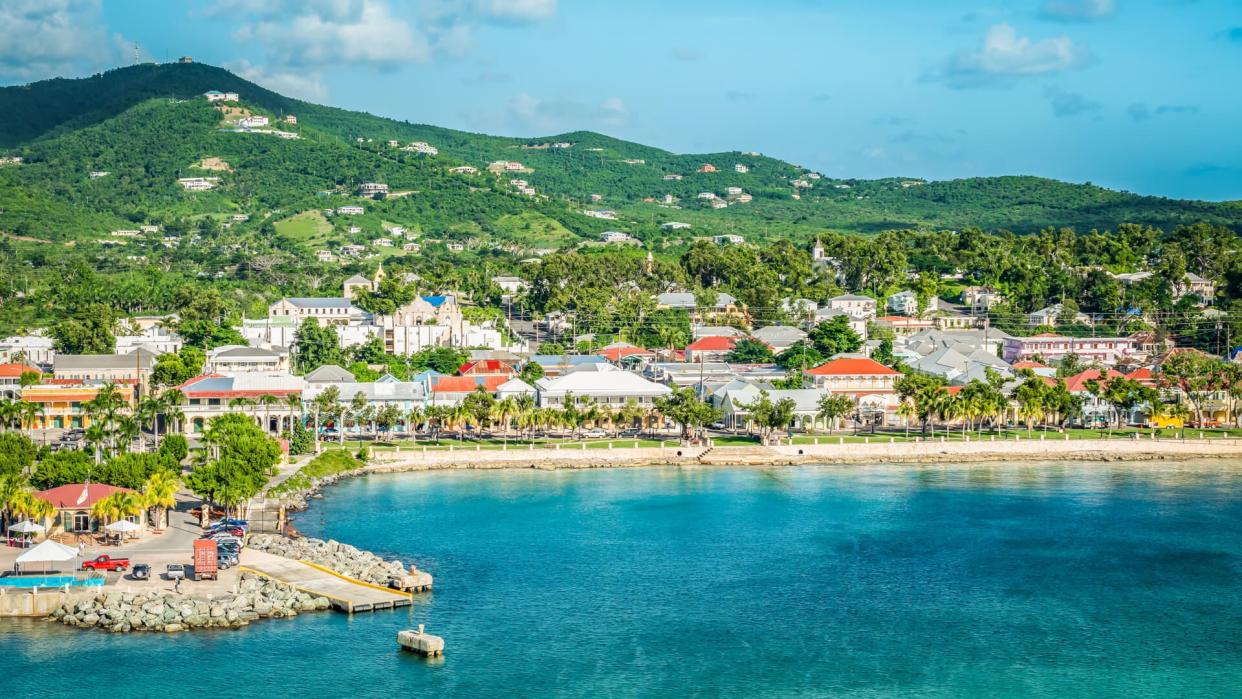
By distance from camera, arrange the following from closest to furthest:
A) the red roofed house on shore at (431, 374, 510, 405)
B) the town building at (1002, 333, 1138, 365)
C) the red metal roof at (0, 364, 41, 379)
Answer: the red roofed house on shore at (431, 374, 510, 405) → the red metal roof at (0, 364, 41, 379) → the town building at (1002, 333, 1138, 365)

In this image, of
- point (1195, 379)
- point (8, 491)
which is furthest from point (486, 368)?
point (8, 491)

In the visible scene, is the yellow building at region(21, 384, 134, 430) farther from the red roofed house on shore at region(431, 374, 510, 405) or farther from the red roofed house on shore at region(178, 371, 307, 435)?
the red roofed house on shore at region(431, 374, 510, 405)

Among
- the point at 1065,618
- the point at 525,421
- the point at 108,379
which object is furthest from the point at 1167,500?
the point at 108,379

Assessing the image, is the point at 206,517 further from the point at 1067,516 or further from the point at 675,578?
the point at 1067,516

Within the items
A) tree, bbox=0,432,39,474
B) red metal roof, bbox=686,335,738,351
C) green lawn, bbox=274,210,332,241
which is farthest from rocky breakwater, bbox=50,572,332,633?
green lawn, bbox=274,210,332,241

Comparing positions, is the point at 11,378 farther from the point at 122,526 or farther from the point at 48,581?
the point at 48,581

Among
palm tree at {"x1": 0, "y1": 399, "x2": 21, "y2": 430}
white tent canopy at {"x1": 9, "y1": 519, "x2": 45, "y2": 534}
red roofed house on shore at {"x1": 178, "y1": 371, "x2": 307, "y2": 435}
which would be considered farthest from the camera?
red roofed house on shore at {"x1": 178, "y1": 371, "x2": 307, "y2": 435}

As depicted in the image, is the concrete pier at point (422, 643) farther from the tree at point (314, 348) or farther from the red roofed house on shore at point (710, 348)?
the red roofed house on shore at point (710, 348)
